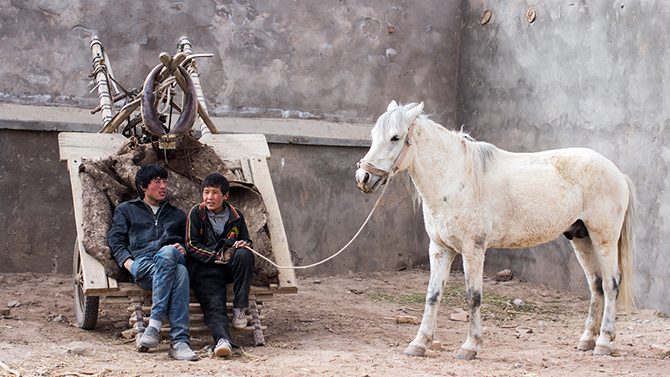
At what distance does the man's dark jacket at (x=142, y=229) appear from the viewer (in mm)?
6211

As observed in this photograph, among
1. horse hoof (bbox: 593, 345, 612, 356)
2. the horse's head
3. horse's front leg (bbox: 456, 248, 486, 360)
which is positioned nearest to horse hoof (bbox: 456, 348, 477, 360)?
horse's front leg (bbox: 456, 248, 486, 360)

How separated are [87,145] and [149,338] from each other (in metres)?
1.90

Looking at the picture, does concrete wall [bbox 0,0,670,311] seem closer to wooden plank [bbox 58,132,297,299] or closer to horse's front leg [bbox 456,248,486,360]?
wooden plank [bbox 58,132,297,299]

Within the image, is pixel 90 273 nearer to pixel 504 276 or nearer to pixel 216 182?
pixel 216 182

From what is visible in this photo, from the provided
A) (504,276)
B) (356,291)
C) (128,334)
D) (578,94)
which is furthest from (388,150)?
(504,276)

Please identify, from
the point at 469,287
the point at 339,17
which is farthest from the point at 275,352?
the point at 339,17

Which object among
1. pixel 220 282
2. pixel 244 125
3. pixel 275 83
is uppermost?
pixel 275 83

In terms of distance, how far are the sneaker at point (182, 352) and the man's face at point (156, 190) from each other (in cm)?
113

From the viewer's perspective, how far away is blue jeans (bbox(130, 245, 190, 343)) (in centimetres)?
587

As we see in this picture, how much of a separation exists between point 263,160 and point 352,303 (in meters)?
2.01

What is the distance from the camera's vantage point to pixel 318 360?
18.8ft

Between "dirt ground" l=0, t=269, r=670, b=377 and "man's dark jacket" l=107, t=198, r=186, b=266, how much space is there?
698mm

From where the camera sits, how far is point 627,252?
6.70 metres

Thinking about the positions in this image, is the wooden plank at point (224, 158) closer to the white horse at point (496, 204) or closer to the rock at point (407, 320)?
the white horse at point (496, 204)
